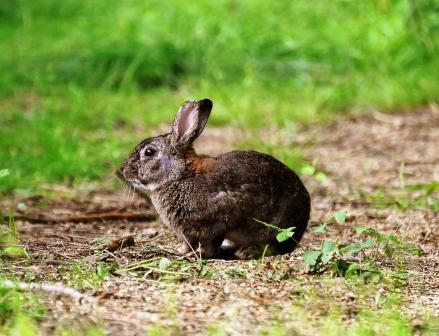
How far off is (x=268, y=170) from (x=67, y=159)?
3.01 metres

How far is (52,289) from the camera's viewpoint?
14.7 feet

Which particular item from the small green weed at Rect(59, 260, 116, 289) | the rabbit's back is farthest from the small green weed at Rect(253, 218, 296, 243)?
the small green weed at Rect(59, 260, 116, 289)

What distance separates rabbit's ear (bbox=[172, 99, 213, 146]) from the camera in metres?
5.66

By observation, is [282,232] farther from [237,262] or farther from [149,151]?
[149,151]

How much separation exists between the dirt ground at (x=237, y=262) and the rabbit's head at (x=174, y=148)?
0.35 meters

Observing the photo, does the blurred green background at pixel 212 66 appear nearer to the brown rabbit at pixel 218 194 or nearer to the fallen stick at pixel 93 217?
the fallen stick at pixel 93 217

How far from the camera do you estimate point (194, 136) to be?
5672mm

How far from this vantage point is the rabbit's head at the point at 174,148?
5.65 m

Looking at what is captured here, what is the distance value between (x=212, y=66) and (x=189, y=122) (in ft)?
19.0

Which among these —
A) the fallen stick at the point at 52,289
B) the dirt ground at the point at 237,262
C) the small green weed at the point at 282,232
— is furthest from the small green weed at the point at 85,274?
the small green weed at the point at 282,232

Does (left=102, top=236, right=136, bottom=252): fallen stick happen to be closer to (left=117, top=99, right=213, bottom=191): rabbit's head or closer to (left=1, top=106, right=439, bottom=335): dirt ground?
(left=1, top=106, right=439, bottom=335): dirt ground

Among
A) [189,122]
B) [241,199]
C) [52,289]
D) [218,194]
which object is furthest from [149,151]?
[52,289]

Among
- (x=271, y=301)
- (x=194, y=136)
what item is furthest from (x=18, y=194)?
(x=271, y=301)

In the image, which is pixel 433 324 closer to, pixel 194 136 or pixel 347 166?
pixel 194 136
